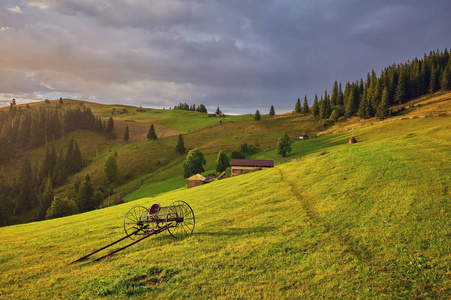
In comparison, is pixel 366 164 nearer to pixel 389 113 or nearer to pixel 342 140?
pixel 342 140

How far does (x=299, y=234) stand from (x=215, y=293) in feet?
29.4

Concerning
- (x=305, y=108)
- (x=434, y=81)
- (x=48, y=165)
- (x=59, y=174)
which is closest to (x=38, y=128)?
(x=48, y=165)

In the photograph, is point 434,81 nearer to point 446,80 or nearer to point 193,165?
point 446,80

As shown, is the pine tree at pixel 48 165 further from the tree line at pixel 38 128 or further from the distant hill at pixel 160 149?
the tree line at pixel 38 128

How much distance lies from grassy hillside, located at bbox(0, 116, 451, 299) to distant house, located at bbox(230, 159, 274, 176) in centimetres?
5008

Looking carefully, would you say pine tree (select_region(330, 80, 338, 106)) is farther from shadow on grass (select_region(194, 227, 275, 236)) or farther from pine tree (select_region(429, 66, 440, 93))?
shadow on grass (select_region(194, 227, 275, 236))

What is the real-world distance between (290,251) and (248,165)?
6643 cm

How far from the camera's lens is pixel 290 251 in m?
15.1

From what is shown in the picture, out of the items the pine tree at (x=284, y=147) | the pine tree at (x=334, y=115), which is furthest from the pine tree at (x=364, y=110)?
the pine tree at (x=284, y=147)

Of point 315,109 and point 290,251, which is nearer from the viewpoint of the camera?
point 290,251

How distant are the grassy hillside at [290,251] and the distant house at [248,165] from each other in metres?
50.1

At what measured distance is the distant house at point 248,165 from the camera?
78.8m

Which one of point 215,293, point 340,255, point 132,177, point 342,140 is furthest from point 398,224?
point 132,177

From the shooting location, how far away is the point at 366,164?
102 feet
